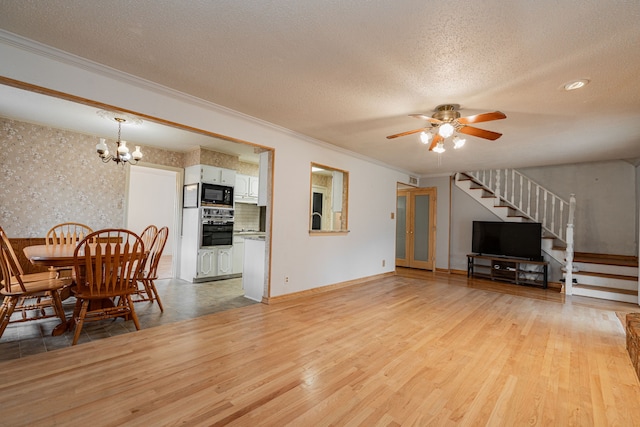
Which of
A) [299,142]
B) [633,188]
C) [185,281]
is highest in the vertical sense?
[299,142]

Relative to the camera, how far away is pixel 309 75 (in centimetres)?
258

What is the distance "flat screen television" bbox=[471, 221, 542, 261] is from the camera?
568 cm

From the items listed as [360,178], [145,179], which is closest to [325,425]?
[360,178]

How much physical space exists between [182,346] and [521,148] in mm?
5536

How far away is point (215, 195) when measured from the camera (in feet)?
17.7

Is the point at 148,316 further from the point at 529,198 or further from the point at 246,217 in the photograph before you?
the point at 529,198

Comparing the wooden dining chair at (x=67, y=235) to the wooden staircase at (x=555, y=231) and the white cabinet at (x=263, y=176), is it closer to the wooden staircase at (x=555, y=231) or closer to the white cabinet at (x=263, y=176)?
the white cabinet at (x=263, y=176)

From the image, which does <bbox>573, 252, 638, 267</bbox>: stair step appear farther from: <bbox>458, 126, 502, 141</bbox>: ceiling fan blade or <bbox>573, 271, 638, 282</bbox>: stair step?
<bbox>458, 126, 502, 141</bbox>: ceiling fan blade

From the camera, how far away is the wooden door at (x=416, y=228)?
728cm

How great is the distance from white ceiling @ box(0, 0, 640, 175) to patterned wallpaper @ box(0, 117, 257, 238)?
2878 mm

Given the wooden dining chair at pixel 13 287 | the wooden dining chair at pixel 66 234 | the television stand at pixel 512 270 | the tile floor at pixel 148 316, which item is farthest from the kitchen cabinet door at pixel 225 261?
the television stand at pixel 512 270

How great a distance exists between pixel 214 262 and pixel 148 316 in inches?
83.4

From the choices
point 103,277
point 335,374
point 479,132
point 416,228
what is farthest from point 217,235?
point 416,228

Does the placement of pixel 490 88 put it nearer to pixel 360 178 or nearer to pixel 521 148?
pixel 521 148
